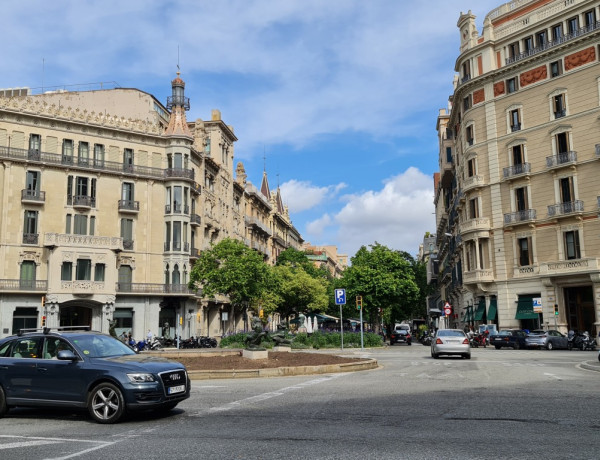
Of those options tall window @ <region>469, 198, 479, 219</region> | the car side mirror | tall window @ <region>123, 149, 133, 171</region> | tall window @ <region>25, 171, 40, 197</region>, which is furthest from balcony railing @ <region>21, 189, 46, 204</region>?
the car side mirror

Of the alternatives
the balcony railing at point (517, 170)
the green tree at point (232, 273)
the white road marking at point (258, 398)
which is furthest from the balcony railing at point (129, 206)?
the white road marking at point (258, 398)

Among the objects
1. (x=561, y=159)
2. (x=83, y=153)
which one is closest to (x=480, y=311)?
(x=561, y=159)

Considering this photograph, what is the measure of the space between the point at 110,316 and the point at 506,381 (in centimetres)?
3644

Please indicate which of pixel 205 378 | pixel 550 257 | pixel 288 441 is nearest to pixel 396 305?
pixel 550 257

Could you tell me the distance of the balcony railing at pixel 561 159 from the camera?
133 ft

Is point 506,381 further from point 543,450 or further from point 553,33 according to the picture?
point 553,33

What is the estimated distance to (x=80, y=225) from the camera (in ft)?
152

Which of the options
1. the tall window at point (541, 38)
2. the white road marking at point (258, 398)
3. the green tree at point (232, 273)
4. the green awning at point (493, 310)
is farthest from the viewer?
the green tree at point (232, 273)

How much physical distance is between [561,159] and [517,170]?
11.2 feet

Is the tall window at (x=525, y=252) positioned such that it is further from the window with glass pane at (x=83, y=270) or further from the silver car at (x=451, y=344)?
the window with glass pane at (x=83, y=270)

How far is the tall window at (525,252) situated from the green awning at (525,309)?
262 cm

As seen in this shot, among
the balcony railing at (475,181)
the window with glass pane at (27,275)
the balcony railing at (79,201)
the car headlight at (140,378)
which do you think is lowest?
the car headlight at (140,378)

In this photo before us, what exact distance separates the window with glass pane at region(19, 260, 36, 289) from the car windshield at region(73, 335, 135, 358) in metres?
36.2

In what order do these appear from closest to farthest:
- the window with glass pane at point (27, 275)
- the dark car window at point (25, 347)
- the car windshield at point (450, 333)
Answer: the dark car window at point (25, 347)
the car windshield at point (450, 333)
the window with glass pane at point (27, 275)
